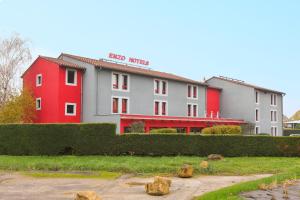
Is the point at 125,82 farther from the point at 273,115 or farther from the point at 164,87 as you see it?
the point at 273,115

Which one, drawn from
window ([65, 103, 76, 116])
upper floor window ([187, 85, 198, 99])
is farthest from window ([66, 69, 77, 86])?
upper floor window ([187, 85, 198, 99])

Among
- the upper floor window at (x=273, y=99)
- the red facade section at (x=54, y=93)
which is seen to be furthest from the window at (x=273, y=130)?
the red facade section at (x=54, y=93)

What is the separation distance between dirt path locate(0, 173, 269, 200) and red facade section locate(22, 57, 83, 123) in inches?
835

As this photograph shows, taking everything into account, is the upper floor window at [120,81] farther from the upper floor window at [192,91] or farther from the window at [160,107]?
the upper floor window at [192,91]

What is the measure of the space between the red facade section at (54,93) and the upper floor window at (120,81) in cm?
350

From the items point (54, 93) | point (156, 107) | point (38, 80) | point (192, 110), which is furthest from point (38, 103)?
point (192, 110)

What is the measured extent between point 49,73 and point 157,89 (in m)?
12.7

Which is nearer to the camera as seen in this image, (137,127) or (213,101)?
(137,127)

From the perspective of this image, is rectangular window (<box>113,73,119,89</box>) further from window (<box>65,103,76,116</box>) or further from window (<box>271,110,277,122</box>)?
window (<box>271,110,277,122</box>)

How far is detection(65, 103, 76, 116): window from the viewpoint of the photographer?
39312mm

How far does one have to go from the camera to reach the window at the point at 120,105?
41.2 meters

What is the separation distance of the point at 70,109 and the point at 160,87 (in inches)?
457

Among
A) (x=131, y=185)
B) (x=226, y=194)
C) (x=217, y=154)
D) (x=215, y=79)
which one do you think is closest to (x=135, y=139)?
(x=217, y=154)

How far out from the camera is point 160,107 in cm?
4647
